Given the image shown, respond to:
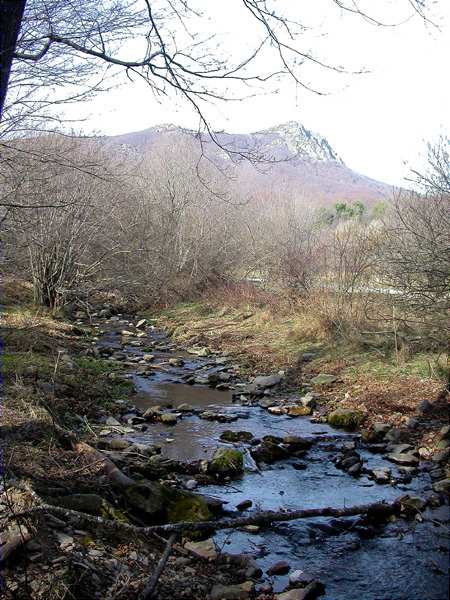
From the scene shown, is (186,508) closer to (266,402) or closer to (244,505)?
(244,505)

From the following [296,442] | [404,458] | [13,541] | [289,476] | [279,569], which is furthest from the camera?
[296,442]

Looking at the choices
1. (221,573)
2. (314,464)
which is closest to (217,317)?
(314,464)

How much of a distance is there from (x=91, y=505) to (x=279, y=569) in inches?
57.6

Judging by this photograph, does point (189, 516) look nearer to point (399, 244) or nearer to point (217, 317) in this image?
point (399, 244)

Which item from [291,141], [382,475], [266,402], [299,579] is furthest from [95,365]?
[299,579]

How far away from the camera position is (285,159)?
4895 millimetres

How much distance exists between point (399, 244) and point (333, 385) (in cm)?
293

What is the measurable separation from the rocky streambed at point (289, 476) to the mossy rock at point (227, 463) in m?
0.01

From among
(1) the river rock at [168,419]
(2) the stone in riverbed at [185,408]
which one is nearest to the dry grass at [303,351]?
(2) the stone in riverbed at [185,408]

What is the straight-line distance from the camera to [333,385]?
9.98 metres

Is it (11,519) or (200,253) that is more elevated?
(200,253)

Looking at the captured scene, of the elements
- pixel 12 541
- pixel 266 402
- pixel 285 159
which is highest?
pixel 285 159

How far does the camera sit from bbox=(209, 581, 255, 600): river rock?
3.60 meters

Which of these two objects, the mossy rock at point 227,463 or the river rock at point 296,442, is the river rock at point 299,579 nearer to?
the mossy rock at point 227,463
